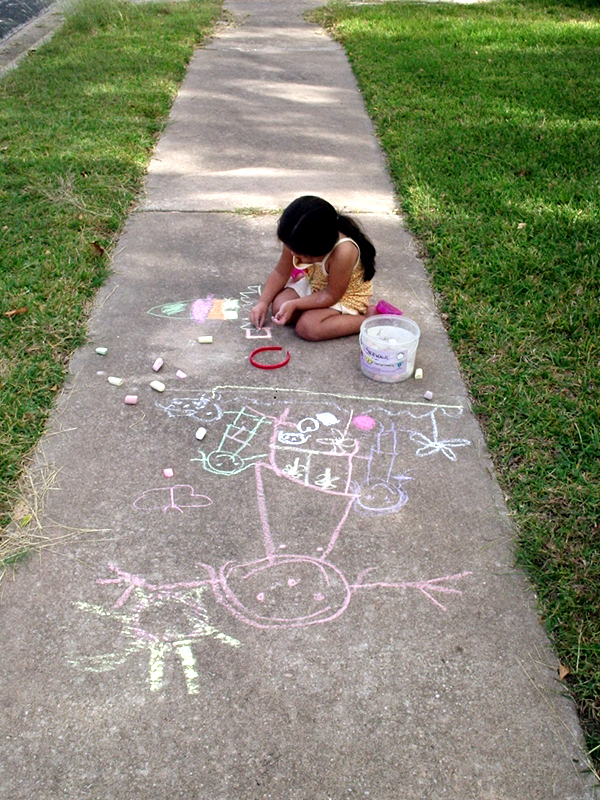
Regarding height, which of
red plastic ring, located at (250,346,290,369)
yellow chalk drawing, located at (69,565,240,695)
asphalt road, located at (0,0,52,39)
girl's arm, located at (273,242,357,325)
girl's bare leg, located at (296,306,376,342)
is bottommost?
yellow chalk drawing, located at (69,565,240,695)

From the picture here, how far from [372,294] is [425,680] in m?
2.29

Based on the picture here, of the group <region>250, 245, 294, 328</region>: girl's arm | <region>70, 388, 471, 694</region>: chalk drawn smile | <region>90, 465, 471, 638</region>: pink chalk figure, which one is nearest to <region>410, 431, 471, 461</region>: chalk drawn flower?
<region>70, 388, 471, 694</region>: chalk drawn smile

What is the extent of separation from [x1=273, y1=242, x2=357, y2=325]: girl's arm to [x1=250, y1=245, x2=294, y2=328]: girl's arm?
3.5 inches

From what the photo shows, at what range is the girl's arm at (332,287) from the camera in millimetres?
3459

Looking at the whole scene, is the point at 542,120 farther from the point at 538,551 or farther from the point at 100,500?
the point at 100,500

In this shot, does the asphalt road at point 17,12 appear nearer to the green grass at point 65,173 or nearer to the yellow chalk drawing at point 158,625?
the green grass at point 65,173

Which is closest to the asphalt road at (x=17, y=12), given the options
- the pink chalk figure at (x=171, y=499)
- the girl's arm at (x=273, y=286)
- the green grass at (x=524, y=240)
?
the green grass at (x=524, y=240)

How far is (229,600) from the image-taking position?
232 centimetres

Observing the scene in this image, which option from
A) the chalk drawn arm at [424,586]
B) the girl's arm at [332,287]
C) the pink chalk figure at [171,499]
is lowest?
the chalk drawn arm at [424,586]

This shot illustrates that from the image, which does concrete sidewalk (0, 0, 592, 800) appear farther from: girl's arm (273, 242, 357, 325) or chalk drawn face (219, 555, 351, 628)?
girl's arm (273, 242, 357, 325)

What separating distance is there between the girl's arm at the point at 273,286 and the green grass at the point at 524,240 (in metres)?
0.86

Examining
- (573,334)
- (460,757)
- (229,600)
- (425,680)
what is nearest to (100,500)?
(229,600)

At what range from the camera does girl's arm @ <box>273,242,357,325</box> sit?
11.3 ft

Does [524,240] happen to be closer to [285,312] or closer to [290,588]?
[285,312]
